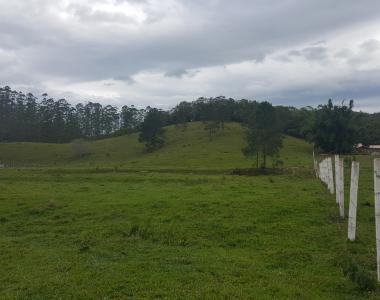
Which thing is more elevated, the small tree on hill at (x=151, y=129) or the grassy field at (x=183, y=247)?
the small tree on hill at (x=151, y=129)

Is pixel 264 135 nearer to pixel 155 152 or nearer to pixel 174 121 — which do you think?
pixel 155 152

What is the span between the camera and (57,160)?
98.1 metres

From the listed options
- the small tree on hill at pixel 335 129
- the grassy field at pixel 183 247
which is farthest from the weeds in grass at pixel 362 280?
the small tree on hill at pixel 335 129

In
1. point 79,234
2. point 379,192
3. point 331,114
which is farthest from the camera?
point 331,114

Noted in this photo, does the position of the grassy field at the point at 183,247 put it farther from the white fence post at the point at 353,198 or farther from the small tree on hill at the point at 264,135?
the small tree on hill at the point at 264,135

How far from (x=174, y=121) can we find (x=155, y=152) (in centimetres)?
4600

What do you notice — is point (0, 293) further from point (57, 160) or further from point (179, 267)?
point (57, 160)

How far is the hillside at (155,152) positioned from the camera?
83.1m

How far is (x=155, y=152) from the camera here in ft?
317

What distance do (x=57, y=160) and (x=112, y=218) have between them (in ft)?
278

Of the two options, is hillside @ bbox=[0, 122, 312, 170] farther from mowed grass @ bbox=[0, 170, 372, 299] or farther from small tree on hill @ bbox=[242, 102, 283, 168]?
mowed grass @ bbox=[0, 170, 372, 299]

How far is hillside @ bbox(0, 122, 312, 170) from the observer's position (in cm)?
8306

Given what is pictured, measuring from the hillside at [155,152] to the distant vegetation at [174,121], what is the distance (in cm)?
318

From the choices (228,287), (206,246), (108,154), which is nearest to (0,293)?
(228,287)
